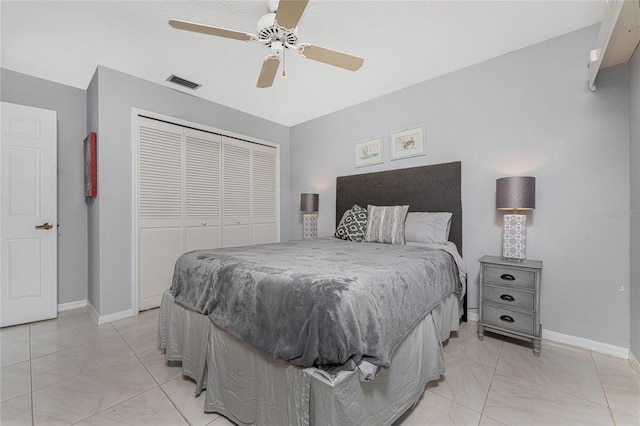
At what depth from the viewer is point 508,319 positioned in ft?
7.36

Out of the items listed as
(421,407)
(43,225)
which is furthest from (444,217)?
(43,225)

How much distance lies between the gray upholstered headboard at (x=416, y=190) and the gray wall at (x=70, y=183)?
3266 mm

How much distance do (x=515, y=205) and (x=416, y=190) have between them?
1.05m

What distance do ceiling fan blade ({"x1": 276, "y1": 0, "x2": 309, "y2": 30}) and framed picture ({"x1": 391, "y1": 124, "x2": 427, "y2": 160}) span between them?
205cm

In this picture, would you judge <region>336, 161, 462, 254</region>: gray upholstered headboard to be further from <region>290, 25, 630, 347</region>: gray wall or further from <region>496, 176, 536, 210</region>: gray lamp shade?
<region>496, 176, 536, 210</region>: gray lamp shade

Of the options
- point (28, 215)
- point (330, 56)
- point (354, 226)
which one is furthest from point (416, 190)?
point (28, 215)

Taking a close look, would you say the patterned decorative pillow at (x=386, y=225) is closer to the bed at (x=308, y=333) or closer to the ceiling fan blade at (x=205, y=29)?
the bed at (x=308, y=333)

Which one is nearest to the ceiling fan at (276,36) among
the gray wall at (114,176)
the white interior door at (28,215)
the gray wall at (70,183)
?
the gray wall at (114,176)

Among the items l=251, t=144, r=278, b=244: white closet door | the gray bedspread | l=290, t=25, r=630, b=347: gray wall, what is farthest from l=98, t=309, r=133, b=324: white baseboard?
l=290, t=25, r=630, b=347: gray wall

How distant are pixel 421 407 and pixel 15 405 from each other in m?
2.31

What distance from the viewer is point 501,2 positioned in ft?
6.52

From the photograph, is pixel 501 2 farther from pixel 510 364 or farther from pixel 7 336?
pixel 7 336

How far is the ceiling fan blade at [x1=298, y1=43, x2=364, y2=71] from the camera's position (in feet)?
6.35

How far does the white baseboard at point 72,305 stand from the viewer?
3.12 m
